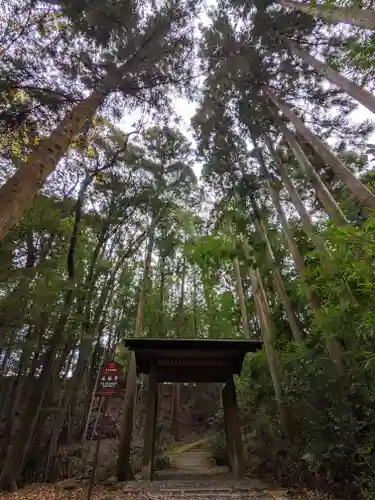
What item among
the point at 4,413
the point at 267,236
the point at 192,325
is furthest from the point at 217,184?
the point at 4,413

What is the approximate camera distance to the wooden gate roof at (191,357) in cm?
570

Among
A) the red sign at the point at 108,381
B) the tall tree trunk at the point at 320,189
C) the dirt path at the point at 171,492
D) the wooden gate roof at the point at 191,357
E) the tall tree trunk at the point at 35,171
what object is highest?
the tall tree trunk at the point at 320,189

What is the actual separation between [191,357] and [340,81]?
5.64 m

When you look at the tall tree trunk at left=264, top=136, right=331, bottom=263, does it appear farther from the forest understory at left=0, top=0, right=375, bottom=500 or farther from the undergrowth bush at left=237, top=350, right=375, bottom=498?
the undergrowth bush at left=237, top=350, right=375, bottom=498

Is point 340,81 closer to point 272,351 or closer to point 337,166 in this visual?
point 337,166

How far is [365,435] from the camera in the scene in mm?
3877

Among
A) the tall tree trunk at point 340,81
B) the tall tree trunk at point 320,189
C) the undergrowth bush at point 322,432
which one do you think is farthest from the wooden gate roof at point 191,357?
the tall tree trunk at point 340,81

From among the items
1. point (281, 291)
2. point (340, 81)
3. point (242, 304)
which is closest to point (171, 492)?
point (281, 291)

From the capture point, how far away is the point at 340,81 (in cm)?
452

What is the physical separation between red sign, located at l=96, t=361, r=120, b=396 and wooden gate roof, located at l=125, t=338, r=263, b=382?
0.90 metres

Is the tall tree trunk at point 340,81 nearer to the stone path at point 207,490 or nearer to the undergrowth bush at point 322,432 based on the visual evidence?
the undergrowth bush at point 322,432

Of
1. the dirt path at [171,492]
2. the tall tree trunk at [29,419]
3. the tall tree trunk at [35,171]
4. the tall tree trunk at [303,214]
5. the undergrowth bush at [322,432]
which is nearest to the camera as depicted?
the tall tree trunk at [35,171]

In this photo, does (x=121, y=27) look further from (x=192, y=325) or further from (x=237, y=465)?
(x=192, y=325)

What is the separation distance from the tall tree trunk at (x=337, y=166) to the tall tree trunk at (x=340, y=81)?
91cm
